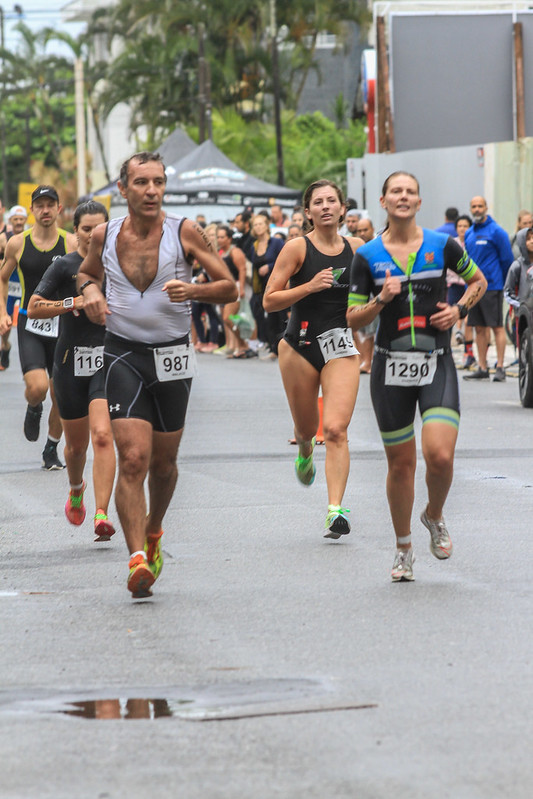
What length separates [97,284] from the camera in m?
7.33

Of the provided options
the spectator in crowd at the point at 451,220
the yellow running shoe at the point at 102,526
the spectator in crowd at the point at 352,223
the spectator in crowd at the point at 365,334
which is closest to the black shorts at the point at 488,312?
the spectator in crowd at the point at 365,334

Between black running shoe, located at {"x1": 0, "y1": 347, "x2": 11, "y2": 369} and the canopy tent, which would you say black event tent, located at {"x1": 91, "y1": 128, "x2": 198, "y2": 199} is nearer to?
the canopy tent

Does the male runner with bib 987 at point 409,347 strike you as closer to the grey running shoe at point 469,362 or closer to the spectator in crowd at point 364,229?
the spectator in crowd at point 364,229

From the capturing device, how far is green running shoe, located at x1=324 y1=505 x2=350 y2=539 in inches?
343

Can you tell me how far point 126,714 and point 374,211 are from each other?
29.4m

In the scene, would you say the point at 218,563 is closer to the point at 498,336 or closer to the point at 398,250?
the point at 398,250

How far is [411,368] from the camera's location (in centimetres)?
747

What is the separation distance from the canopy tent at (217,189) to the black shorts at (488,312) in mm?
17165

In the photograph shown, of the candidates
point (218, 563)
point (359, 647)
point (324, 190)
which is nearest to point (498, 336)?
point (324, 190)

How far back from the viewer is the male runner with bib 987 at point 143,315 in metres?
7.13

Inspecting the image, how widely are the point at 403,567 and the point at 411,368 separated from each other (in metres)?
Result: 0.94

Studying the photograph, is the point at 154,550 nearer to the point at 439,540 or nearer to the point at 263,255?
the point at 439,540

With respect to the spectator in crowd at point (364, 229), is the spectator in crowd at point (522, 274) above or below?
below

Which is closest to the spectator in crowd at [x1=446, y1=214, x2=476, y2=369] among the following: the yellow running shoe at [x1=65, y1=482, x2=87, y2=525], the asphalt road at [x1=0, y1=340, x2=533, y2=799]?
the asphalt road at [x1=0, y1=340, x2=533, y2=799]
